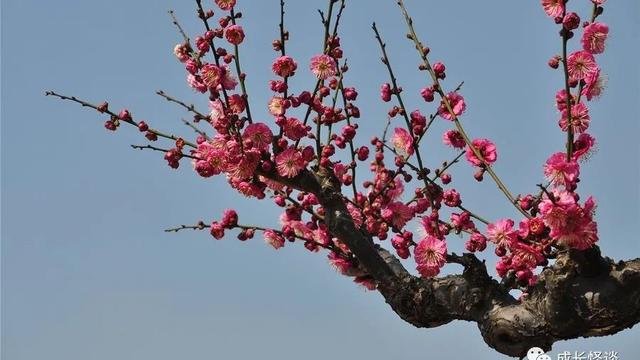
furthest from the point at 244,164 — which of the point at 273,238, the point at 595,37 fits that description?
the point at 595,37

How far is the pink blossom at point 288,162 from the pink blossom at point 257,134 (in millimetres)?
136

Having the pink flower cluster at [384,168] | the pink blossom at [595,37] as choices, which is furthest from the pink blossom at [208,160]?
the pink blossom at [595,37]

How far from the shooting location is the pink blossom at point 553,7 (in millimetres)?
4230

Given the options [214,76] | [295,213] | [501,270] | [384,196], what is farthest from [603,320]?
[214,76]

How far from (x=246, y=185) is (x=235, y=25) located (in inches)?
41.4

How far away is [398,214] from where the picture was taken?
5363 millimetres

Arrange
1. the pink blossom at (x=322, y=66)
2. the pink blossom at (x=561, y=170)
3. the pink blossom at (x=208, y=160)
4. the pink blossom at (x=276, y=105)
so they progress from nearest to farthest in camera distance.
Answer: the pink blossom at (x=561, y=170) < the pink blossom at (x=208, y=160) < the pink blossom at (x=276, y=105) < the pink blossom at (x=322, y=66)

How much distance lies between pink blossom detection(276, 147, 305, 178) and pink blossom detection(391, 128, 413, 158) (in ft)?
2.57

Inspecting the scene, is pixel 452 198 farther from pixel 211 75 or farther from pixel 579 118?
pixel 211 75

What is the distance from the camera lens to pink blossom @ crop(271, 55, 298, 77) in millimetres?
4824

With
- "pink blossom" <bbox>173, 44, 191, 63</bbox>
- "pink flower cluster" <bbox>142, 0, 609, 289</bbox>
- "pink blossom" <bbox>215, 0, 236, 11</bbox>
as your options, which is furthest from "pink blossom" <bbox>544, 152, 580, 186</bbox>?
"pink blossom" <bbox>173, 44, 191, 63</bbox>

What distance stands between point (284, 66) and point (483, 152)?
4.44 ft

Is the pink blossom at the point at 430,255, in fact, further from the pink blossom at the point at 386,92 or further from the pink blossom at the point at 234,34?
the pink blossom at the point at 234,34

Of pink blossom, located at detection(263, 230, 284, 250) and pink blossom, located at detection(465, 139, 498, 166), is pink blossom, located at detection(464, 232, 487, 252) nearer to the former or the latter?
pink blossom, located at detection(465, 139, 498, 166)
